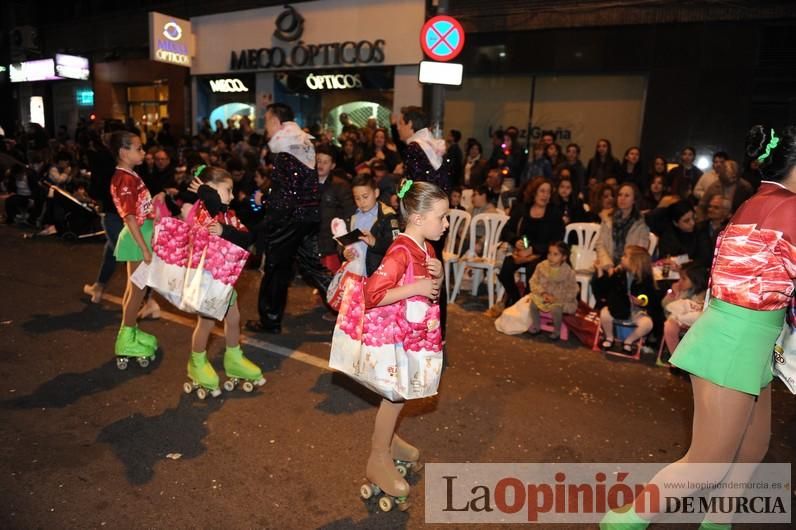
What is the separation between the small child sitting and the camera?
6.18 metres

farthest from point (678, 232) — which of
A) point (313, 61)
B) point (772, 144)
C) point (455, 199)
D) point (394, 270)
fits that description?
point (313, 61)

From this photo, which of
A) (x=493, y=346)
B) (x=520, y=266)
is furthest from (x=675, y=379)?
(x=520, y=266)

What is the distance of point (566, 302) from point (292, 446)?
354cm

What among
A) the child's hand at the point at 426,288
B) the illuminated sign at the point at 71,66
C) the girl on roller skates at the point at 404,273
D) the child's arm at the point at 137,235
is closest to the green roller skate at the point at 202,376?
the child's arm at the point at 137,235

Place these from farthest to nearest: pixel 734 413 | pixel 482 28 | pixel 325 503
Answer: pixel 482 28 → pixel 325 503 → pixel 734 413

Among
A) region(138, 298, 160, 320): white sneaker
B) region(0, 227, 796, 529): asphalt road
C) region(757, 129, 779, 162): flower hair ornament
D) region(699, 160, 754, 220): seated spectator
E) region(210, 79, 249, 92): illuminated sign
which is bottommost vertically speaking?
region(0, 227, 796, 529): asphalt road

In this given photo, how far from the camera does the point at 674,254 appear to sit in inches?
267

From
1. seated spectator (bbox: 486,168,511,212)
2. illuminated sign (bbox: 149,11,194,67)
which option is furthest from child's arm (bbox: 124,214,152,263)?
illuminated sign (bbox: 149,11,194,67)

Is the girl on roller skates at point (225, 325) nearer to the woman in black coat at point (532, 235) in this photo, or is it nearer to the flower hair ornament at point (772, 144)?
the flower hair ornament at point (772, 144)

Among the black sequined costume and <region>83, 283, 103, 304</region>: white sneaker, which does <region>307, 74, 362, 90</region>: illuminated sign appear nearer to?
<region>83, 283, 103, 304</region>: white sneaker

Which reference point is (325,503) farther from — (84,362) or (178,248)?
(84,362)

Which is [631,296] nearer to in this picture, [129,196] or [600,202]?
[600,202]

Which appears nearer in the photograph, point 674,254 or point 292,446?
point 292,446

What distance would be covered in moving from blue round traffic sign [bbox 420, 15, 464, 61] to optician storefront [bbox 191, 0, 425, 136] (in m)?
5.13
